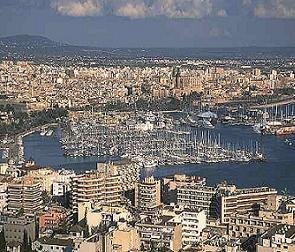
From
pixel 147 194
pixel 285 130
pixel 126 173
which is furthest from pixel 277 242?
pixel 285 130

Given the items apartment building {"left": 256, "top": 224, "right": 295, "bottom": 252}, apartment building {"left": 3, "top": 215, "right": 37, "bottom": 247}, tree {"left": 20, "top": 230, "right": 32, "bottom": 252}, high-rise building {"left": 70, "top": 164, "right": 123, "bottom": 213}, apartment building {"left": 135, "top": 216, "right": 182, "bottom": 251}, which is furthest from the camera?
high-rise building {"left": 70, "top": 164, "right": 123, "bottom": 213}

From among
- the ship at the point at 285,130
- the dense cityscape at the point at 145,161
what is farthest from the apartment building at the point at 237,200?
the ship at the point at 285,130

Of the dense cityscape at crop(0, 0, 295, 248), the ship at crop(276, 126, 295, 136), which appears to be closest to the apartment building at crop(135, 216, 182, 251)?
the dense cityscape at crop(0, 0, 295, 248)

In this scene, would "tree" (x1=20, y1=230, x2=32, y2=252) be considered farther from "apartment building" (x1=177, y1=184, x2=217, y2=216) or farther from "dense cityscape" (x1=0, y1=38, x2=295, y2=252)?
"apartment building" (x1=177, y1=184, x2=217, y2=216)

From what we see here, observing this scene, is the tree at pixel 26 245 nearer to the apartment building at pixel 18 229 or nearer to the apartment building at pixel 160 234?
the apartment building at pixel 18 229

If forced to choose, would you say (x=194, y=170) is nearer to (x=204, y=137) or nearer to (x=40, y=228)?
(x=204, y=137)

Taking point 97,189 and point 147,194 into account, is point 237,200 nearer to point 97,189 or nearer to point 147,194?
point 147,194

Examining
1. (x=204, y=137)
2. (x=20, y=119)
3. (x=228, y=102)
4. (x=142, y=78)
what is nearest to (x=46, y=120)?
(x=20, y=119)

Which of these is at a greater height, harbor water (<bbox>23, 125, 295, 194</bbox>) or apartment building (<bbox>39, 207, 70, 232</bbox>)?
apartment building (<bbox>39, 207, 70, 232</bbox>)
